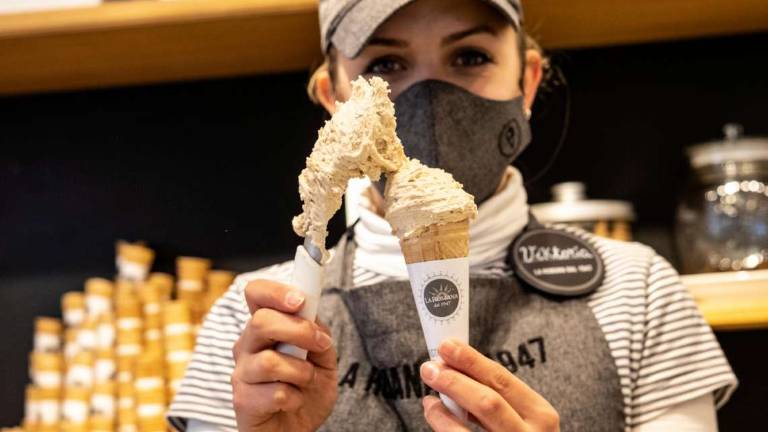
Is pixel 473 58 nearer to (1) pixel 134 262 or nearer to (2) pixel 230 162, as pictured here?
(2) pixel 230 162

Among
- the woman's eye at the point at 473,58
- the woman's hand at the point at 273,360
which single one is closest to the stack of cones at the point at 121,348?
the woman's hand at the point at 273,360

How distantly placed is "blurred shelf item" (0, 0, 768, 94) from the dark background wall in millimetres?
57

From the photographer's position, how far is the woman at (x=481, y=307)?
3.46 ft

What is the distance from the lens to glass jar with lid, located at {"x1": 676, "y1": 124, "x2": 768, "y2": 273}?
1.55 metres

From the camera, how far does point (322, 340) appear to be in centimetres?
84

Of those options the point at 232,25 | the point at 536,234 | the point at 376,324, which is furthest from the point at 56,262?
the point at 536,234

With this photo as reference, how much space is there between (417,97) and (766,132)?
1.05 m

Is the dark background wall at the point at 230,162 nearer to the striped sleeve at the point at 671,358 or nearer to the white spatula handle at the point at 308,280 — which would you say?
the striped sleeve at the point at 671,358

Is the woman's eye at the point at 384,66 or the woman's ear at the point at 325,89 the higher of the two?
the woman's ear at the point at 325,89

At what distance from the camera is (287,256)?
5.64 ft

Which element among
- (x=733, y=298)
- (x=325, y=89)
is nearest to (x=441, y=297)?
(x=325, y=89)

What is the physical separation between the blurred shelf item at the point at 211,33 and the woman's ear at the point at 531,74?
28cm

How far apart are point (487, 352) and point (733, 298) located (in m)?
0.63

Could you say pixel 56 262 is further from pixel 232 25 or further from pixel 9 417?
pixel 232 25
